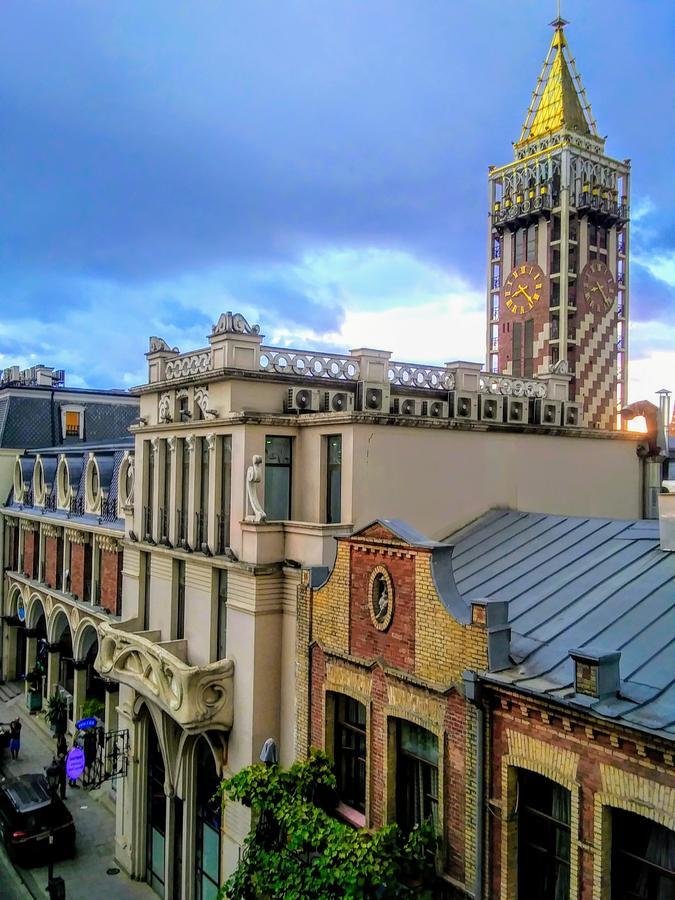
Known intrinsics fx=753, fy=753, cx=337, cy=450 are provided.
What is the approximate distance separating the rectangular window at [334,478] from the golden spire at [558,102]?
48.0 meters

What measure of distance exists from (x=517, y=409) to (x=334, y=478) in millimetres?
6983

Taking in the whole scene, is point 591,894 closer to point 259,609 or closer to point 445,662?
point 445,662

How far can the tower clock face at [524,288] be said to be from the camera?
5534 centimetres

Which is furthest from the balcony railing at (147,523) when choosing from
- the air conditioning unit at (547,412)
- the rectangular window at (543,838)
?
the rectangular window at (543,838)

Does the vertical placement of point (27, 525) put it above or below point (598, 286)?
below

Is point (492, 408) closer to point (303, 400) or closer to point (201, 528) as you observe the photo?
point (303, 400)

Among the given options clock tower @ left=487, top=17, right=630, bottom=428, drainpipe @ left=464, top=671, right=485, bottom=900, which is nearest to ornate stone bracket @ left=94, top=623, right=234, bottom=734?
drainpipe @ left=464, top=671, right=485, bottom=900

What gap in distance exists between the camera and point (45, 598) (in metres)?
37.9

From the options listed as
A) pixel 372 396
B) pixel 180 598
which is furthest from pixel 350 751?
pixel 372 396

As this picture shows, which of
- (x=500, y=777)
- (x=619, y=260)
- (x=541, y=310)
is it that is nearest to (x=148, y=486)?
(x=500, y=777)

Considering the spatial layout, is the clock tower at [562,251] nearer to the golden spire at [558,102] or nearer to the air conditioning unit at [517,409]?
the golden spire at [558,102]

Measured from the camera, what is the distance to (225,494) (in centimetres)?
1931

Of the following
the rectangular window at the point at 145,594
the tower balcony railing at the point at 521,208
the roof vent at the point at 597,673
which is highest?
the tower balcony railing at the point at 521,208

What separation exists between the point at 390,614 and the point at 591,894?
549 centimetres
